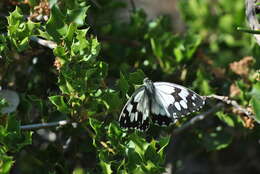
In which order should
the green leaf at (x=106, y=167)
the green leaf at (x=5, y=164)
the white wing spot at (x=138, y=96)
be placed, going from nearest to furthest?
the green leaf at (x=5, y=164)
the green leaf at (x=106, y=167)
the white wing spot at (x=138, y=96)

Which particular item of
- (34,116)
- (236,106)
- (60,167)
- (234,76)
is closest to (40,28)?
(34,116)

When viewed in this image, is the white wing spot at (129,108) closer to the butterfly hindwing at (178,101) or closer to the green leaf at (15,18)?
the butterfly hindwing at (178,101)

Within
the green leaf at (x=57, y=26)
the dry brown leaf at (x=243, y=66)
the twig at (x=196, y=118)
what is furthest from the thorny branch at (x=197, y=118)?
the green leaf at (x=57, y=26)

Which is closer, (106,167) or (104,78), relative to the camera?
(106,167)

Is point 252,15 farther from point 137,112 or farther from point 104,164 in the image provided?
point 104,164

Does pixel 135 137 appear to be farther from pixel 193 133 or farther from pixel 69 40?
pixel 193 133

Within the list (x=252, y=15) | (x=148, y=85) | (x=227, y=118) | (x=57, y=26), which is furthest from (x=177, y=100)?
(x=57, y=26)

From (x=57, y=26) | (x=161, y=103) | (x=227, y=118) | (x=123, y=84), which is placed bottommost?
(x=227, y=118)
